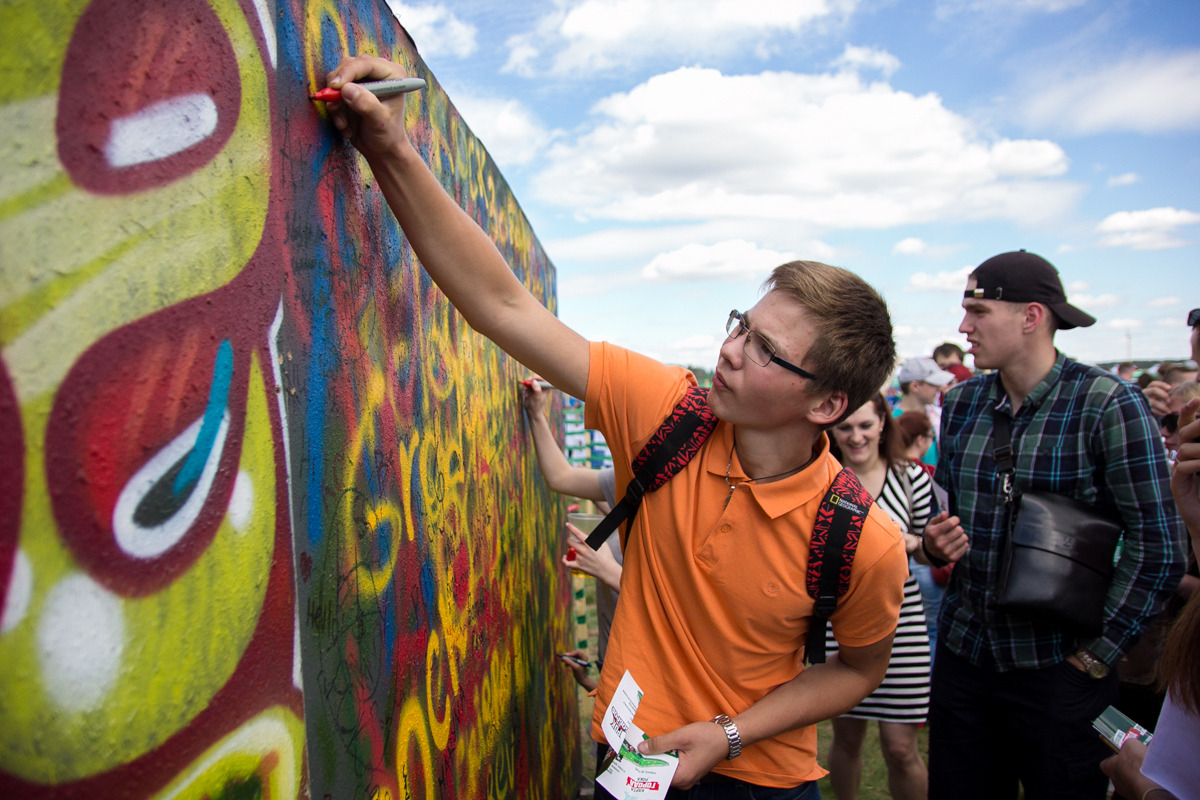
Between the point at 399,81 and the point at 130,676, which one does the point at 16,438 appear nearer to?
the point at 130,676

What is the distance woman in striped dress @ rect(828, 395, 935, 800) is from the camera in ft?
11.0

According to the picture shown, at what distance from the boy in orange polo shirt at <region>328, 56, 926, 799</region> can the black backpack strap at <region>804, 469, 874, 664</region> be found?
24 mm

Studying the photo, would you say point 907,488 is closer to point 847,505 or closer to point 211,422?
point 847,505

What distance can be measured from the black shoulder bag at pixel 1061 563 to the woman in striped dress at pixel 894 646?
2.15 ft

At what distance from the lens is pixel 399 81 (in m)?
1.37

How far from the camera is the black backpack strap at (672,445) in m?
1.89

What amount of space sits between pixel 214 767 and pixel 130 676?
8.2 inches

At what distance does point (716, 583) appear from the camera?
1.83 metres

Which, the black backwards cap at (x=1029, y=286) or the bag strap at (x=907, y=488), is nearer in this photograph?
the black backwards cap at (x=1029, y=286)

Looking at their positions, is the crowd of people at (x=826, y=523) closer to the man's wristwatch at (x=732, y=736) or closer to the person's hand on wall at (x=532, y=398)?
the man's wristwatch at (x=732, y=736)

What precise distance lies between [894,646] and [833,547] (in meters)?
1.96

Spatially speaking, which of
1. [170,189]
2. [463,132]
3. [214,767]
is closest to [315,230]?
[170,189]

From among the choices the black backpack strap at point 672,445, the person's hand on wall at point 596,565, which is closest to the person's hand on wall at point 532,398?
the person's hand on wall at point 596,565

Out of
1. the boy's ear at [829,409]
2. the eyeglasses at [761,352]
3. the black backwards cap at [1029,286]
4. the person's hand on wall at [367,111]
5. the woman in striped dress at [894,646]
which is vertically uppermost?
the person's hand on wall at [367,111]
